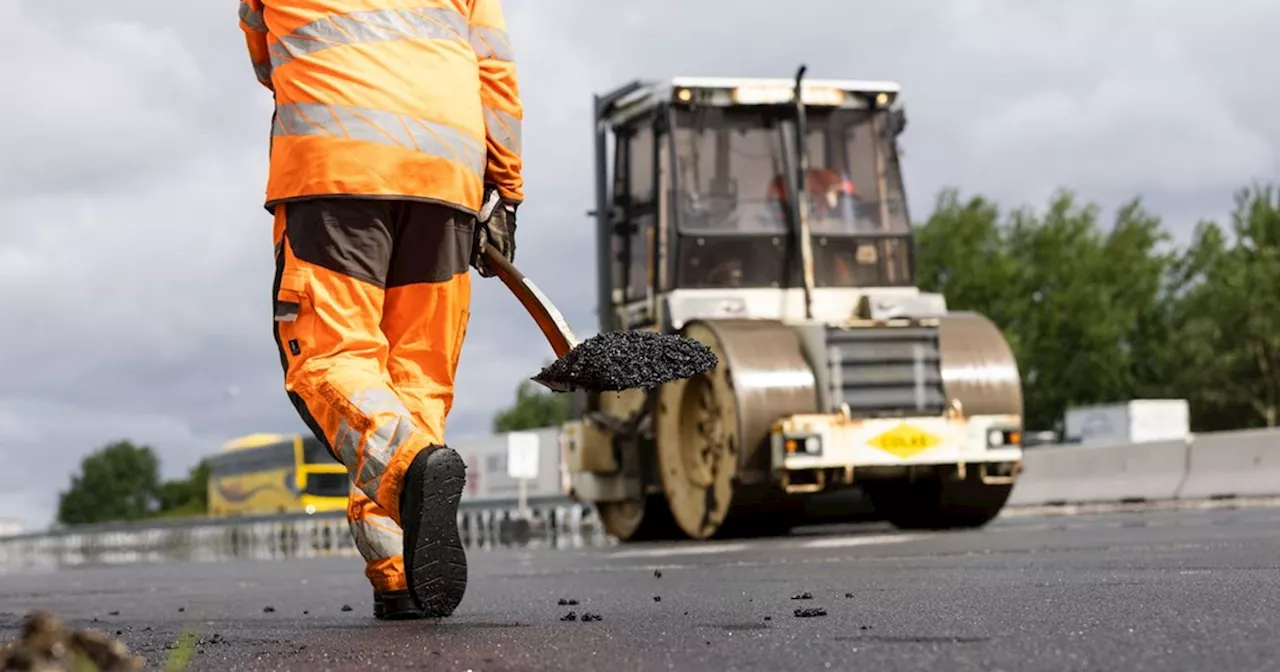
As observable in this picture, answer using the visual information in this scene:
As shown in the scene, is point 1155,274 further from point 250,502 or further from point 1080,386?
point 250,502

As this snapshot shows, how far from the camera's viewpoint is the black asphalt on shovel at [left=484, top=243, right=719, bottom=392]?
5023mm

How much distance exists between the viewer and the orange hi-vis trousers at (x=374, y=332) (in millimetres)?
4785

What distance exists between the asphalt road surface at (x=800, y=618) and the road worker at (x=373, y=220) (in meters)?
0.48

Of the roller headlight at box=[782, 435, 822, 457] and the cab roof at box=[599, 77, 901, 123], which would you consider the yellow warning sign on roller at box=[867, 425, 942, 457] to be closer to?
the roller headlight at box=[782, 435, 822, 457]

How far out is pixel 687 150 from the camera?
15031 millimetres

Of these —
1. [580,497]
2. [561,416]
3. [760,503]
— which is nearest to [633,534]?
[580,497]

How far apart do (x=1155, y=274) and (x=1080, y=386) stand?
5.91 m

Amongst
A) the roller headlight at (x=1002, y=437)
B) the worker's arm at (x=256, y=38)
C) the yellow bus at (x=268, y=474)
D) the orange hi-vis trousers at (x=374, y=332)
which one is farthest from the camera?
the yellow bus at (x=268, y=474)

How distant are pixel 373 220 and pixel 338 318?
0.29 m

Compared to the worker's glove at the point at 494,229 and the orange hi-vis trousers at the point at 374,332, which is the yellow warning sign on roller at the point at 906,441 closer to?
the worker's glove at the point at 494,229

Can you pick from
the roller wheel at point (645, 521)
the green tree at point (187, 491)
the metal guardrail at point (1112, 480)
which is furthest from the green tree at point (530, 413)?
the roller wheel at point (645, 521)

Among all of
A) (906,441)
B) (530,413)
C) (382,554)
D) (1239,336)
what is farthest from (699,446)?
(530,413)

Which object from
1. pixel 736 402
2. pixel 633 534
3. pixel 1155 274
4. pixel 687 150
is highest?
pixel 1155 274

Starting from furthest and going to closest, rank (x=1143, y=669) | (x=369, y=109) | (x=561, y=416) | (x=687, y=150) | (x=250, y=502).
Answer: (x=561, y=416) → (x=250, y=502) → (x=687, y=150) → (x=369, y=109) → (x=1143, y=669)
